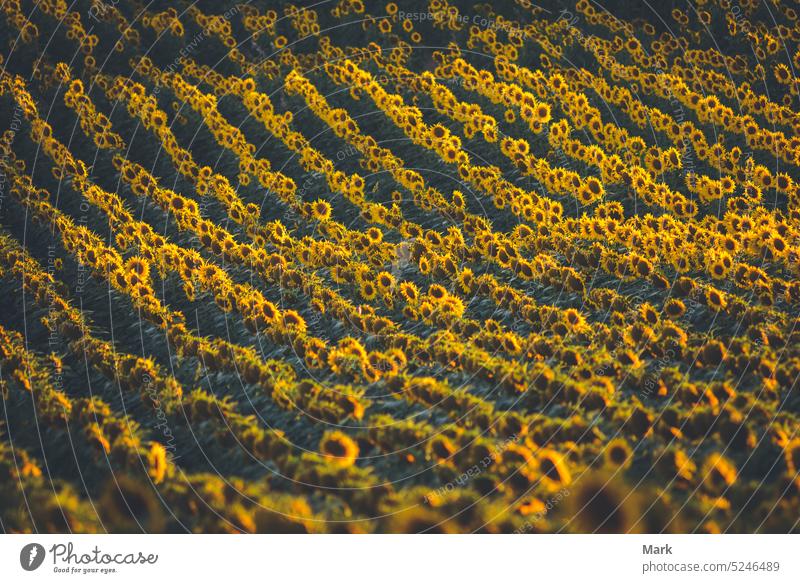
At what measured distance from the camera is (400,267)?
12.5 m

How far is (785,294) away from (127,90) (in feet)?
35.3

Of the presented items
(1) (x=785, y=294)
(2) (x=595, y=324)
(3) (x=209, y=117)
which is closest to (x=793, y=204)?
(1) (x=785, y=294)

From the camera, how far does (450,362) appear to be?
31.9 feet

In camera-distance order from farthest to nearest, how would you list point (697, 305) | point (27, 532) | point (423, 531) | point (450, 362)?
point (697, 305) → point (450, 362) → point (27, 532) → point (423, 531)

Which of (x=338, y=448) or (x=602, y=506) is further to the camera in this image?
(x=338, y=448)

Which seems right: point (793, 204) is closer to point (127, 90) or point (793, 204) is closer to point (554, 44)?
point (554, 44)
